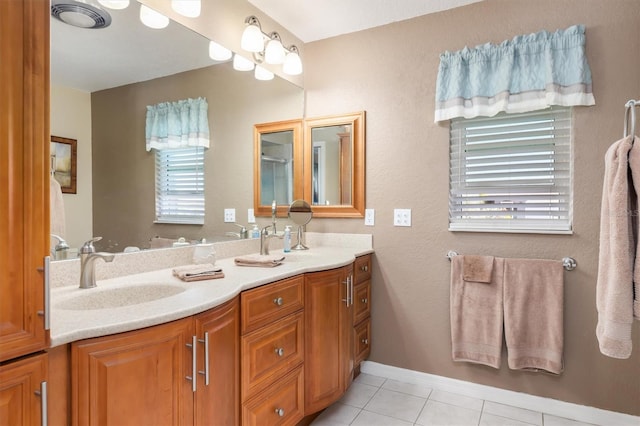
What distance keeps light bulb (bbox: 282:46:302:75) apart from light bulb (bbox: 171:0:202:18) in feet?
2.60

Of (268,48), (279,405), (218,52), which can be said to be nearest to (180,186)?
(218,52)

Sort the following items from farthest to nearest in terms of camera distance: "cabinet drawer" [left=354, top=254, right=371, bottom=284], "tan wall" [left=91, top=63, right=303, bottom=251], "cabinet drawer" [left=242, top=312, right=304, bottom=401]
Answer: "cabinet drawer" [left=354, top=254, right=371, bottom=284] < "tan wall" [left=91, top=63, right=303, bottom=251] < "cabinet drawer" [left=242, top=312, right=304, bottom=401]

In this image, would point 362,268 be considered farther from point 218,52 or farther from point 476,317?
point 218,52

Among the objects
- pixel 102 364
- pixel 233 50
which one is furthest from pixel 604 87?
pixel 102 364

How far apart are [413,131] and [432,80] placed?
343 millimetres

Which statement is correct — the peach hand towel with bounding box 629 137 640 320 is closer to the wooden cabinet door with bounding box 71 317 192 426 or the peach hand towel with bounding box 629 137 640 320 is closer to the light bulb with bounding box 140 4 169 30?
the wooden cabinet door with bounding box 71 317 192 426

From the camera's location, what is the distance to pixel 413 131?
7.98 feet

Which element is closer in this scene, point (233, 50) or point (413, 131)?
point (233, 50)

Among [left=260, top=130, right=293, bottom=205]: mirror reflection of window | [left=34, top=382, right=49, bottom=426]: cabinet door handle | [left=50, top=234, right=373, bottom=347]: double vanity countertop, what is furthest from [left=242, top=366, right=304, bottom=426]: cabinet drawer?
[left=260, top=130, right=293, bottom=205]: mirror reflection of window

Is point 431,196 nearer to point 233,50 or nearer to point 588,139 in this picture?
point 588,139

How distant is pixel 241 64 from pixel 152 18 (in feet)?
2.04

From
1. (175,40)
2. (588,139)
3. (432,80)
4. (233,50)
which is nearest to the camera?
(175,40)

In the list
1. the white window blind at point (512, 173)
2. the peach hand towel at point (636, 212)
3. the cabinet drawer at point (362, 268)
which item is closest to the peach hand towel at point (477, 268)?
the white window blind at point (512, 173)

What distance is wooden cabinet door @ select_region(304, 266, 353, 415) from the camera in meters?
1.86
